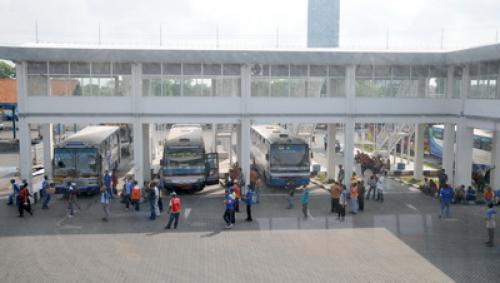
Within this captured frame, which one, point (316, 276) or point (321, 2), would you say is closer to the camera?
point (316, 276)

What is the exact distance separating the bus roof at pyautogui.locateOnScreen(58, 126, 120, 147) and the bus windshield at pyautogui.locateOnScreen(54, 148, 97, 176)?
482mm

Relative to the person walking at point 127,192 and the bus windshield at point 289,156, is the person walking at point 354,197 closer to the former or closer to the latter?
the bus windshield at point 289,156

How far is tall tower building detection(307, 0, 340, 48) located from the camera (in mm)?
117694

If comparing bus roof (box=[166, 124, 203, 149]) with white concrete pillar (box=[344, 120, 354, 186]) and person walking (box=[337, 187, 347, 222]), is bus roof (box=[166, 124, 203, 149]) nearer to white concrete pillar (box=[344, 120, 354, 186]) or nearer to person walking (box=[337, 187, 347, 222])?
white concrete pillar (box=[344, 120, 354, 186])

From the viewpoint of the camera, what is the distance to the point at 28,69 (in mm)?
21531

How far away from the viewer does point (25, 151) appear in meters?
21.5

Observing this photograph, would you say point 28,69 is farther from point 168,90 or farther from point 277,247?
point 277,247

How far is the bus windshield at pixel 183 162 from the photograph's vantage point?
902 inches

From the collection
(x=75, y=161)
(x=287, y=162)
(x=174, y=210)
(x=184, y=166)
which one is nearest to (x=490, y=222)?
(x=174, y=210)

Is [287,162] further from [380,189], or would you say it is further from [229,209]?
[229,209]

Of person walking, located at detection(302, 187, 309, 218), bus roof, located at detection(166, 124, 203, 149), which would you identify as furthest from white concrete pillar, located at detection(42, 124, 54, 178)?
person walking, located at detection(302, 187, 309, 218)

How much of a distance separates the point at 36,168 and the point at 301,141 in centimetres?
1518

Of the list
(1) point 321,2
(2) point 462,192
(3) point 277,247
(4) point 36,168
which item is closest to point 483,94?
(2) point 462,192

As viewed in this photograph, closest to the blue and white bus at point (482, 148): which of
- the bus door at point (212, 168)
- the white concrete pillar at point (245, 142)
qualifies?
the white concrete pillar at point (245, 142)
